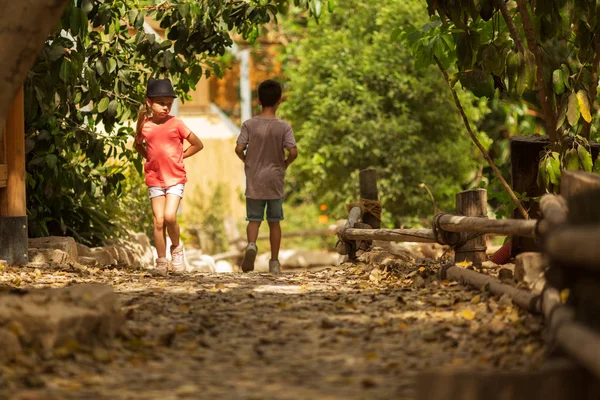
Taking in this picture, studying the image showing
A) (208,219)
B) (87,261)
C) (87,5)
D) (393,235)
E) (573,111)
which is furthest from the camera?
(208,219)

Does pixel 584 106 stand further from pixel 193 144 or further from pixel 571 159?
pixel 193 144

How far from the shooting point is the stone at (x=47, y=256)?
7.97 meters

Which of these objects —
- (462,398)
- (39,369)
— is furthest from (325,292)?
(462,398)

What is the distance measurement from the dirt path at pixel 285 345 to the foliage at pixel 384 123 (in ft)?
27.2

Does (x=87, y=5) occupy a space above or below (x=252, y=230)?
above

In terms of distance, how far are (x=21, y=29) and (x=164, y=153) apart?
3.15 metres

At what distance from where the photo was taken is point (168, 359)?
4.18m

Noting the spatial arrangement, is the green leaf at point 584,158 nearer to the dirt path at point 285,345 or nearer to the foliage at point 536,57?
the foliage at point 536,57

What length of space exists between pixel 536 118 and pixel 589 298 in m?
15.0

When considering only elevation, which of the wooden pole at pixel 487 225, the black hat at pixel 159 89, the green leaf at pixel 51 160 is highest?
the black hat at pixel 159 89

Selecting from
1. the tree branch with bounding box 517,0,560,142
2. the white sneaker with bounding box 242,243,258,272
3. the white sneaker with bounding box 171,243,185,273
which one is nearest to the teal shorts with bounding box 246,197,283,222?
the white sneaker with bounding box 242,243,258,272

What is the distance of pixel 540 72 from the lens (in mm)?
6957

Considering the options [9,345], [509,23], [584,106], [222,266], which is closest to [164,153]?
[509,23]

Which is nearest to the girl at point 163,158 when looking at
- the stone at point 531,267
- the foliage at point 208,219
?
the stone at point 531,267
